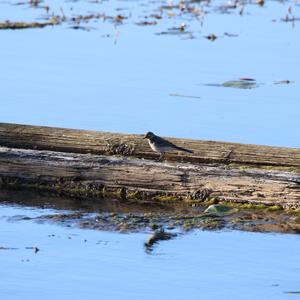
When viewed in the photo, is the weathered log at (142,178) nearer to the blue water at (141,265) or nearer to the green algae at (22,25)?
the blue water at (141,265)

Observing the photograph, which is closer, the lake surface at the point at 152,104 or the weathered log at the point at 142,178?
the lake surface at the point at 152,104

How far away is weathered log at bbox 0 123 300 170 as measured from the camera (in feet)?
44.8

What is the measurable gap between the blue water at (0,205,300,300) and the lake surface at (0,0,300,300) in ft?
0.06

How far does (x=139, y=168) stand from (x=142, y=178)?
120 mm

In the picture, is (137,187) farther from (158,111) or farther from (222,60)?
(222,60)

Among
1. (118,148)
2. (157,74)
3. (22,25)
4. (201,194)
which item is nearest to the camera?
(201,194)

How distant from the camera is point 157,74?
2086 centimetres

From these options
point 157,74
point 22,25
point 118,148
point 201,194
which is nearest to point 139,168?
point 201,194

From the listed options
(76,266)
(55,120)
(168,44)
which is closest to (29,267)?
(76,266)

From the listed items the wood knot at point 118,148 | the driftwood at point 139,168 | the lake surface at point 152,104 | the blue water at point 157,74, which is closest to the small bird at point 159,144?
the driftwood at point 139,168

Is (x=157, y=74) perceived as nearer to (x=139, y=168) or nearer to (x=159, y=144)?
(x=159, y=144)

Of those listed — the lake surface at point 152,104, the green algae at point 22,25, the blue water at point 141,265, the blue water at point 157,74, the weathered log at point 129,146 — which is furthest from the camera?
the green algae at point 22,25

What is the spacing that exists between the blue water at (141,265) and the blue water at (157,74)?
439 centimetres

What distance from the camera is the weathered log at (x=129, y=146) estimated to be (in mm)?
13648
